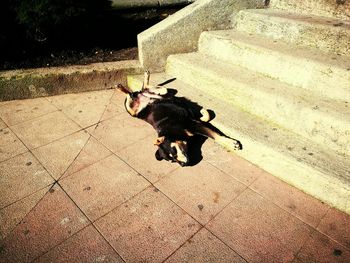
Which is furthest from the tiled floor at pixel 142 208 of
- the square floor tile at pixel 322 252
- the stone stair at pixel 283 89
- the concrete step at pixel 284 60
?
the concrete step at pixel 284 60

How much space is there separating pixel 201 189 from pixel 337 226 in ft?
4.45

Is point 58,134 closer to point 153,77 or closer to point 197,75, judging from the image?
point 153,77

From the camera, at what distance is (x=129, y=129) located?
13.3ft

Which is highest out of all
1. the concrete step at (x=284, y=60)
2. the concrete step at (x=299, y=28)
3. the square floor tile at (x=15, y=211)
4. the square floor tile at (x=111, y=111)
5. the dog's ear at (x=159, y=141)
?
the concrete step at (x=299, y=28)

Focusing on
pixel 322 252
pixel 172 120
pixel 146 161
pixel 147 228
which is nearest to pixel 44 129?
pixel 146 161

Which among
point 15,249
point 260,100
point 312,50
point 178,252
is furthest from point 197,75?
point 15,249

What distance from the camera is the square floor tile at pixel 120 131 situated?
3777 millimetres

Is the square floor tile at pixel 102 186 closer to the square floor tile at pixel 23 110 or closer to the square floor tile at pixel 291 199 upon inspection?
the square floor tile at pixel 291 199

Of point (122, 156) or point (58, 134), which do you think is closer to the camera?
point (122, 156)

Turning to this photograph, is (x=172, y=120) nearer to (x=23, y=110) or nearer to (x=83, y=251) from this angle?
(x=83, y=251)

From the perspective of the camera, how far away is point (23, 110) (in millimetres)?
4508

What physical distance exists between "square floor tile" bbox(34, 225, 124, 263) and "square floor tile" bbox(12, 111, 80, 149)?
1.68 m

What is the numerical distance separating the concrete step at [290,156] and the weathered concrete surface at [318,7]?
217 cm

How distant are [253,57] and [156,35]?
1624mm
